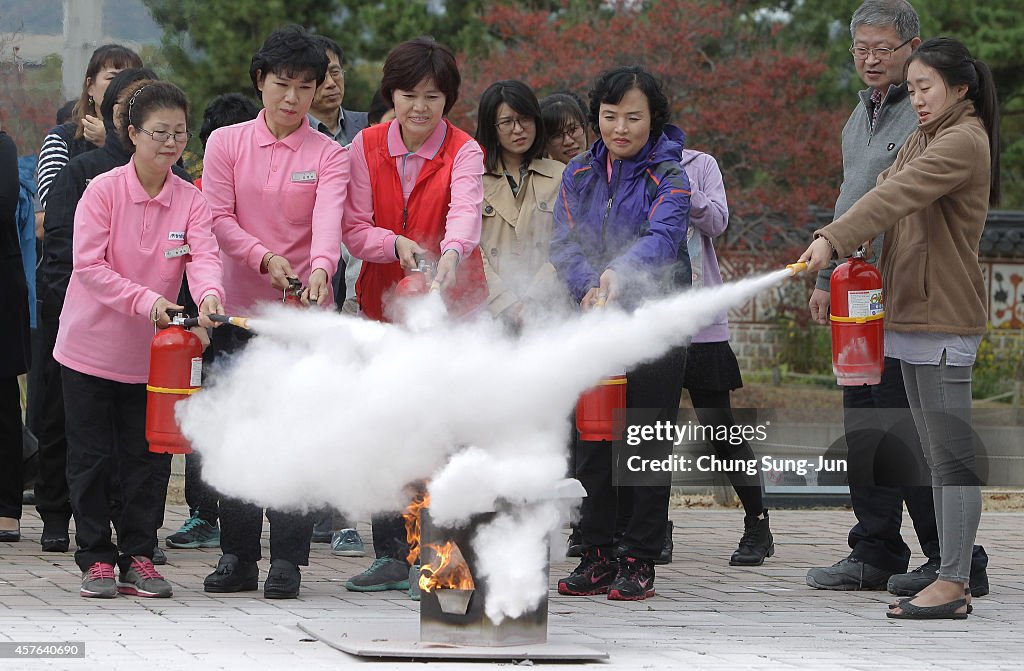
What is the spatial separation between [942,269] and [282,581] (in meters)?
3.15

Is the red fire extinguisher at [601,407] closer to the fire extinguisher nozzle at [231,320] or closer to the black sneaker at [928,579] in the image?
the fire extinguisher nozzle at [231,320]

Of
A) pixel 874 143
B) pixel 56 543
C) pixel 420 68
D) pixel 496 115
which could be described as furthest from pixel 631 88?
pixel 56 543

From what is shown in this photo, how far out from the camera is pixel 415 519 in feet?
19.0

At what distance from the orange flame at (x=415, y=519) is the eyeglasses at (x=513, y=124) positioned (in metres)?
2.48

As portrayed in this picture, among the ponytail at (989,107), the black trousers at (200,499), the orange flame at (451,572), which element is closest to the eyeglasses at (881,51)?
the ponytail at (989,107)

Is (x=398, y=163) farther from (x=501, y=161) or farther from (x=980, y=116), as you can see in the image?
(x=980, y=116)

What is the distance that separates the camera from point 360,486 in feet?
18.9

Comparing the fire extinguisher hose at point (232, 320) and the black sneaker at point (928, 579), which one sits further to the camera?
the black sneaker at point (928, 579)

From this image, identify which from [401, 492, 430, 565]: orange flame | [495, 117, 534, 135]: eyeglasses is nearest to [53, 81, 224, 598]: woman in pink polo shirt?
[401, 492, 430, 565]: orange flame

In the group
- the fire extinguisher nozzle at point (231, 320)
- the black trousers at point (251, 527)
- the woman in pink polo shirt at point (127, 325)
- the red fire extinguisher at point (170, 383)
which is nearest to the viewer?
the fire extinguisher nozzle at point (231, 320)

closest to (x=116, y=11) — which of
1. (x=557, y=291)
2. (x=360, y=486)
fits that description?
(x=557, y=291)

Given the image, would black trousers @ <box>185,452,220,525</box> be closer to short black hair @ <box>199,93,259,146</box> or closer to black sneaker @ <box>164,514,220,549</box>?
black sneaker @ <box>164,514,220,549</box>

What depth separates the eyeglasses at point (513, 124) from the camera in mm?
7629

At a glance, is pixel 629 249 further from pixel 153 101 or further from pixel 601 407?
pixel 153 101
